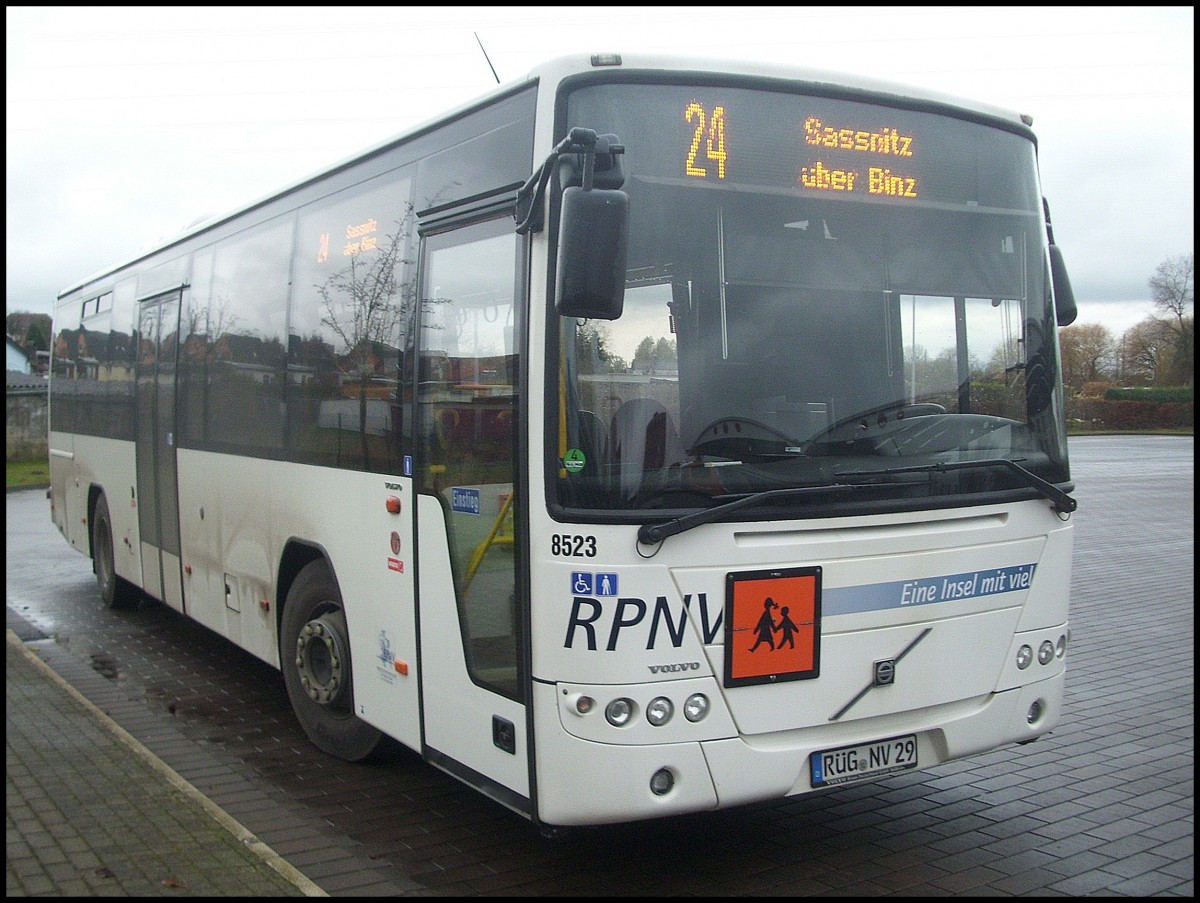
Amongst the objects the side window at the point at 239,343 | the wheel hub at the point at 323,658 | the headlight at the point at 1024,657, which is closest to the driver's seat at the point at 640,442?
the headlight at the point at 1024,657

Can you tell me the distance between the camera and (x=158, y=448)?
9.89 meters

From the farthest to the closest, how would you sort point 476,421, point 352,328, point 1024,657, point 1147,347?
point 1147,347, point 352,328, point 1024,657, point 476,421

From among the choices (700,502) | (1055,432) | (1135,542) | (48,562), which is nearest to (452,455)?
(700,502)

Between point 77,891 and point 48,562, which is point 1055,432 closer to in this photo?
point 77,891

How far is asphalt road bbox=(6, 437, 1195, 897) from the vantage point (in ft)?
16.6

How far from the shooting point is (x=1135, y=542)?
17.2 meters

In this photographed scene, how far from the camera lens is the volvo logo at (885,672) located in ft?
16.1

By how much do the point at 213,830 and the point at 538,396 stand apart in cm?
264

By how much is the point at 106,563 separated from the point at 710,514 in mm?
9316

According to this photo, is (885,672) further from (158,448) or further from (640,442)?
(158,448)

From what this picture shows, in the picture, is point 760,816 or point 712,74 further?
point 760,816

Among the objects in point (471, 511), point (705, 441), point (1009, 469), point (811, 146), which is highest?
point (811, 146)

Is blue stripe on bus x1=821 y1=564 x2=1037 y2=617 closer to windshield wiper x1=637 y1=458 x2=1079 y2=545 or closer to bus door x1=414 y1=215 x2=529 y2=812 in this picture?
windshield wiper x1=637 y1=458 x2=1079 y2=545

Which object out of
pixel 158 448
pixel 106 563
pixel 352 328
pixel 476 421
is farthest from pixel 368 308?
pixel 106 563
